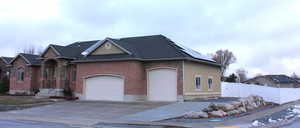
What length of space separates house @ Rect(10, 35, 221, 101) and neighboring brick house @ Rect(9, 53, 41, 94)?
12.8ft

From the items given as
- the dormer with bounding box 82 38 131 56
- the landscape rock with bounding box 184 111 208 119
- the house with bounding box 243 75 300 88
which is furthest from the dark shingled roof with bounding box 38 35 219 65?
the house with bounding box 243 75 300 88

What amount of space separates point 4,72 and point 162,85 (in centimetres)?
2674

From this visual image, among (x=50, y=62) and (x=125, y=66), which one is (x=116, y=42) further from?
(x=50, y=62)

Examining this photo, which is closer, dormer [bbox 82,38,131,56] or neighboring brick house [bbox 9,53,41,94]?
dormer [bbox 82,38,131,56]

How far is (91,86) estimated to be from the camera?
27.7 meters

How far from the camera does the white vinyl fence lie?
1188 inches

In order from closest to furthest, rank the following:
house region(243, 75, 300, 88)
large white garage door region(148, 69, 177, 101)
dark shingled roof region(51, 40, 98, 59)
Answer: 1. large white garage door region(148, 69, 177, 101)
2. dark shingled roof region(51, 40, 98, 59)
3. house region(243, 75, 300, 88)

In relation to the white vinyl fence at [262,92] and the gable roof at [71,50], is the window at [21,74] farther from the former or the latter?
the white vinyl fence at [262,92]

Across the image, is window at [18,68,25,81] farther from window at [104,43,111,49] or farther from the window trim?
window at [104,43,111,49]

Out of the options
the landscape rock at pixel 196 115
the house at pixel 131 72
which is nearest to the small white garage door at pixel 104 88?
the house at pixel 131 72

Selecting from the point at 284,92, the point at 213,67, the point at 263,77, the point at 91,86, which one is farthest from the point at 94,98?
the point at 263,77

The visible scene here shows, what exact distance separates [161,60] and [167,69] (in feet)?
2.97

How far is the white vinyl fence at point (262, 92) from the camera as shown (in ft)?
99.0

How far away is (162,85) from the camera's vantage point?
25.4 metres
